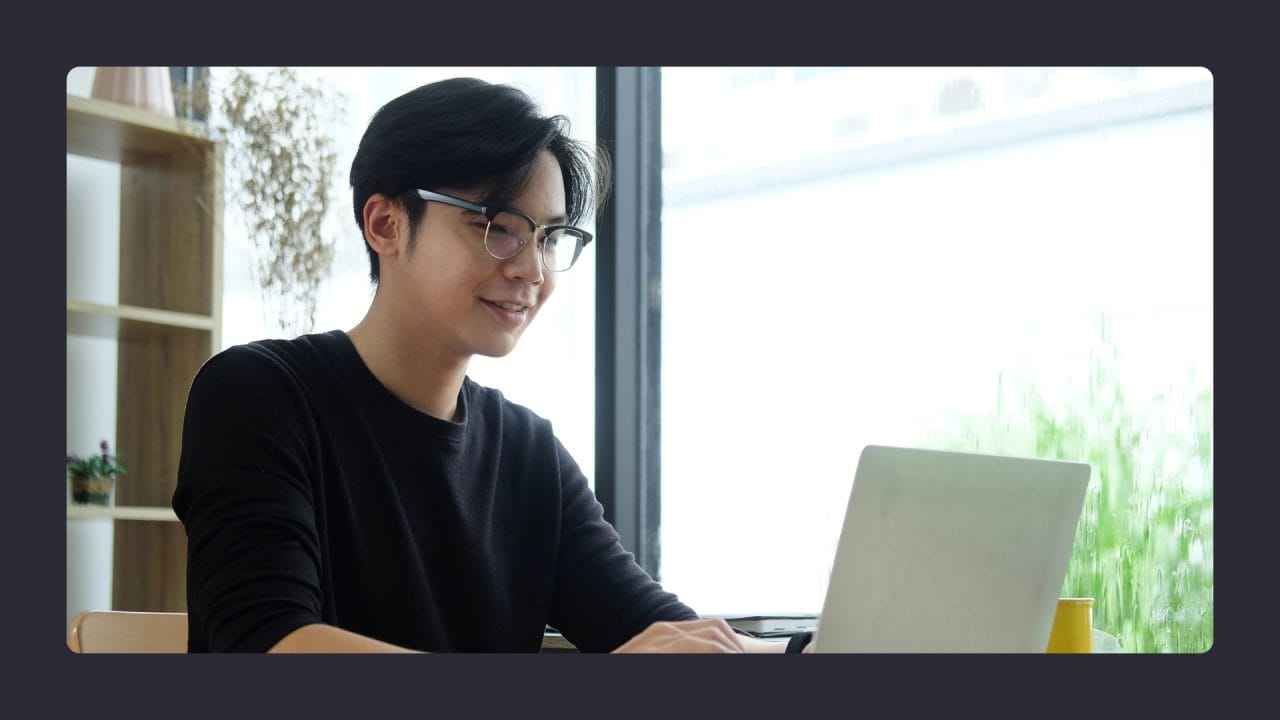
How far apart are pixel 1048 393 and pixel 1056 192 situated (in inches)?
16.6

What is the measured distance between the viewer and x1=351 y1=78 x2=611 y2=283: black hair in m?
1.53

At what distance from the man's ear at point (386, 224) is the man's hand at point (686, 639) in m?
0.64

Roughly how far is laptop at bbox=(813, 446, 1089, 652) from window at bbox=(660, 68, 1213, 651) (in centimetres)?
152

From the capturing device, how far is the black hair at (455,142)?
1.53 metres

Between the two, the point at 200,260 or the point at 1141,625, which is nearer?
the point at 1141,625

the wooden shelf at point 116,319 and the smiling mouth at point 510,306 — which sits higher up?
the wooden shelf at point 116,319

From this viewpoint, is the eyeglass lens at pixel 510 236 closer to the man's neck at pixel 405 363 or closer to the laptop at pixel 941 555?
the man's neck at pixel 405 363

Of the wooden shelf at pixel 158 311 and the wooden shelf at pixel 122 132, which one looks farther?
the wooden shelf at pixel 158 311

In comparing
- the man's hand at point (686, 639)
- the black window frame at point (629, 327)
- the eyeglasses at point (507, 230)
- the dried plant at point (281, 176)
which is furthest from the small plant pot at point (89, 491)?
the man's hand at point (686, 639)

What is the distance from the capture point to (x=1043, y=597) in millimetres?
1039

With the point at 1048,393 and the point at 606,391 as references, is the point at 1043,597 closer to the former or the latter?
the point at 1048,393

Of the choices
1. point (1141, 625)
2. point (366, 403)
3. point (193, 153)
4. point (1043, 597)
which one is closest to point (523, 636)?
point (366, 403)

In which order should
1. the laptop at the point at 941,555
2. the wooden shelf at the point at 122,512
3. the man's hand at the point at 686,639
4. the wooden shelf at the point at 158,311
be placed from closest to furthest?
the laptop at the point at 941,555, the man's hand at the point at 686,639, the wooden shelf at the point at 122,512, the wooden shelf at the point at 158,311

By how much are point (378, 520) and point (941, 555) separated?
73cm
